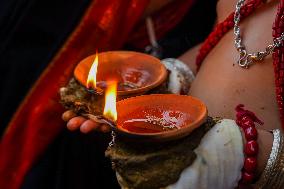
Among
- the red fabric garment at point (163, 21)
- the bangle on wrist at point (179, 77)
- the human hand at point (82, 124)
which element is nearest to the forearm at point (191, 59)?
the bangle on wrist at point (179, 77)

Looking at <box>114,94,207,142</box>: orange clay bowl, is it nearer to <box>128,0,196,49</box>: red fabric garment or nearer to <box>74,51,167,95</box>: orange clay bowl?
<box>74,51,167,95</box>: orange clay bowl

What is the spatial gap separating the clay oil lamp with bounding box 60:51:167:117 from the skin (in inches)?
1.2

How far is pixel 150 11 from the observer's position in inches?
52.4

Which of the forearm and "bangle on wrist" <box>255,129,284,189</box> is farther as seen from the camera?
the forearm

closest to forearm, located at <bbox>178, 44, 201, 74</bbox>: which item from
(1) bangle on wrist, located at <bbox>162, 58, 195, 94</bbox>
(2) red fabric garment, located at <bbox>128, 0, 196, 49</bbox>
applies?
(1) bangle on wrist, located at <bbox>162, 58, 195, 94</bbox>

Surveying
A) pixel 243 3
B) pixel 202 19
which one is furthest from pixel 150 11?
A: pixel 243 3

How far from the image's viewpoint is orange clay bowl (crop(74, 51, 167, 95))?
0.91 metres

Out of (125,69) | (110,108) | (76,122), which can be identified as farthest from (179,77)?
(110,108)

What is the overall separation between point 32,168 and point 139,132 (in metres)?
0.54

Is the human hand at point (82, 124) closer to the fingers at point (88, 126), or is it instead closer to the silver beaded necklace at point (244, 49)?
the fingers at point (88, 126)

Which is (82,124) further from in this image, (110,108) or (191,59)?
(191,59)

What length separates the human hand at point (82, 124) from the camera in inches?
32.6

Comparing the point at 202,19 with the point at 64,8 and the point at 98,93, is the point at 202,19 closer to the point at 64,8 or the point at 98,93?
the point at 64,8

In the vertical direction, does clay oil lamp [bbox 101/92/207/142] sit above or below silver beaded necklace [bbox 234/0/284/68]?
below
